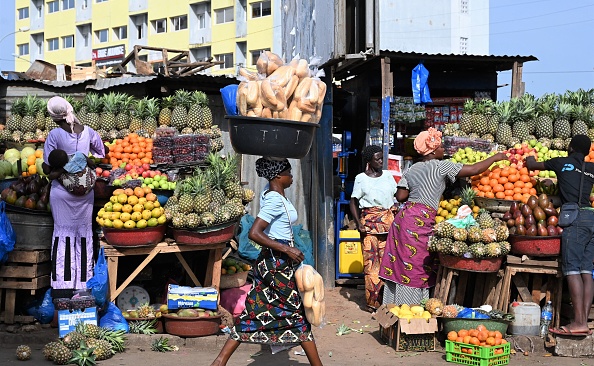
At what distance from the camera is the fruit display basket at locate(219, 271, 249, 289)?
8.51 meters

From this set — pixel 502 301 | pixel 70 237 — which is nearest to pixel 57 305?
pixel 70 237

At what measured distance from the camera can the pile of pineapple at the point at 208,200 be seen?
7.73 meters

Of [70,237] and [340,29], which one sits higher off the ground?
[340,29]

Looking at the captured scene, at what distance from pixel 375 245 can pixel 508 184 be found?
1977 mm

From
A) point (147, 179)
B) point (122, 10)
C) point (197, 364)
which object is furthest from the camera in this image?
point (122, 10)

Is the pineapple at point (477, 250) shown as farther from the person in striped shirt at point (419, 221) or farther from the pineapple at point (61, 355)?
the pineapple at point (61, 355)

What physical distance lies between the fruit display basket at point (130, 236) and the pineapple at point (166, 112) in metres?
2.56

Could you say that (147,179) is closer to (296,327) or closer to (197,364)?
(197,364)

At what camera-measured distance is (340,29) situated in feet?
32.0

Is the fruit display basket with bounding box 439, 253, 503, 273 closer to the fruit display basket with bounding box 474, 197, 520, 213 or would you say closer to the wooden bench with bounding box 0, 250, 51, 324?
the fruit display basket with bounding box 474, 197, 520, 213

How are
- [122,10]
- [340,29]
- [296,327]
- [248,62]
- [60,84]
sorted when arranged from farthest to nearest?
[122,10] < [248,62] < [60,84] < [340,29] < [296,327]

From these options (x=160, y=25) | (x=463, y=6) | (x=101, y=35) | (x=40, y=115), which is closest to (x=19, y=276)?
(x=40, y=115)

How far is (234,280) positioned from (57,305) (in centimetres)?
201

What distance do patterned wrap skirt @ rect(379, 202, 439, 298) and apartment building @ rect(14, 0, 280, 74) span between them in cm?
3353
